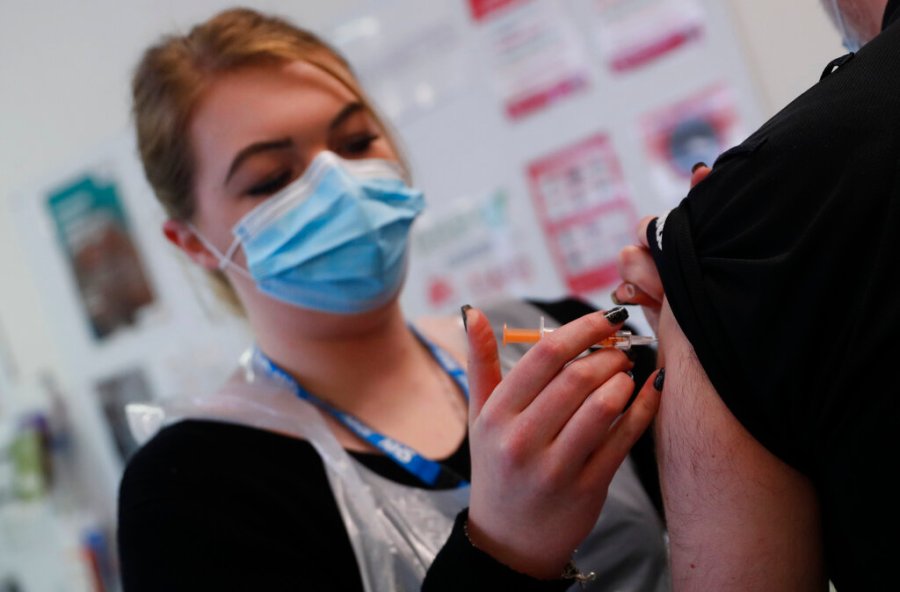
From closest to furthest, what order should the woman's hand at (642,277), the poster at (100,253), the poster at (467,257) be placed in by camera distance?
the woman's hand at (642,277)
the poster at (467,257)
the poster at (100,253)

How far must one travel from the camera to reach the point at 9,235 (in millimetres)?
2779

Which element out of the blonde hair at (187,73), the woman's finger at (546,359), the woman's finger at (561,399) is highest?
the blonde hair at (187,73)

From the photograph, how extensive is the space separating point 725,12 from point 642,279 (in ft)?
3.82

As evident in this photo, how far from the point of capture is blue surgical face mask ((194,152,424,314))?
1165 mm

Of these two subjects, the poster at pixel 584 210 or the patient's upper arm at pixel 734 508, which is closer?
the patient's upper arm at pixel 734 508

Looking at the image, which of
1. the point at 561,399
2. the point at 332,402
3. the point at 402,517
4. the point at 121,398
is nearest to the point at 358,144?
the point at 332,402

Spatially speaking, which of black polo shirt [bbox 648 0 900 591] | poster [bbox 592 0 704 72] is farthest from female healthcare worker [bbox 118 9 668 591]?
poster [bbox 592 0 704 72]

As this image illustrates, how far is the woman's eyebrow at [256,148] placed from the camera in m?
1.14

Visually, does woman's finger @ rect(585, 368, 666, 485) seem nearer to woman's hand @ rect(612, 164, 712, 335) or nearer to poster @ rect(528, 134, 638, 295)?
woman's hand @ rect(612, 164, 712, 335)

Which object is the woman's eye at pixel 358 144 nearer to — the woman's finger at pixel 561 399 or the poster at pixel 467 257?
the woman's finger at pixel 561 399

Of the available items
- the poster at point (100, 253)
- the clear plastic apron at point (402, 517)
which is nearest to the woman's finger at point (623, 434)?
the clear plastic apron at point (402, 517)

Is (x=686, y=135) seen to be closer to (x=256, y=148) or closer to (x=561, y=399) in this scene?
(x=256, y=148)

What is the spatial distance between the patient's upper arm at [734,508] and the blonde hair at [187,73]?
0.82m

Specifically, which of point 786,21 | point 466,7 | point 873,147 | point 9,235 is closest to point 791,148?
point 873,147
